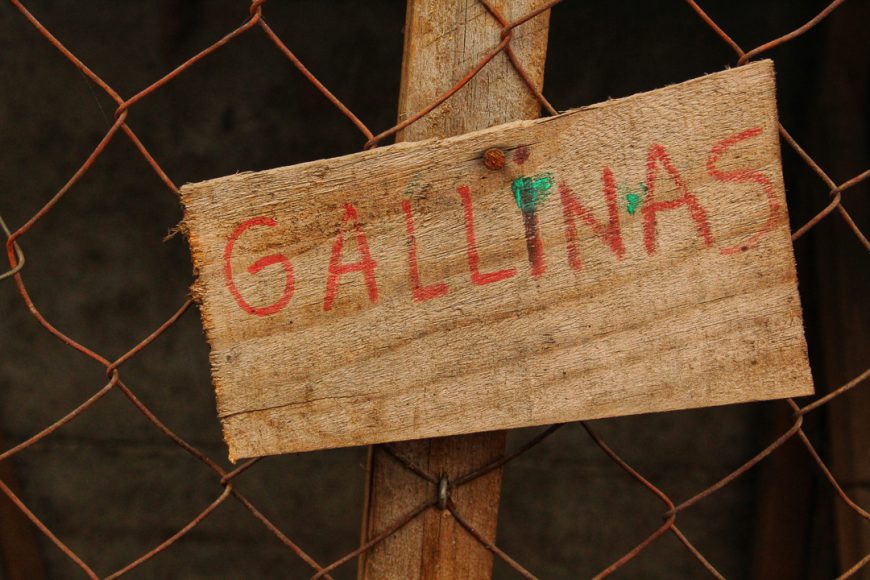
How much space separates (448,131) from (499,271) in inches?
5.2

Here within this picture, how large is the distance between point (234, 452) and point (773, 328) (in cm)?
45

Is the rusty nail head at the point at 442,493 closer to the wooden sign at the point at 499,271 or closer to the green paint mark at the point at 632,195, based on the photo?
the wooden sign at the point at 499,271

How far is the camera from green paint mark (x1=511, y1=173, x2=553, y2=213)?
64 centimetres

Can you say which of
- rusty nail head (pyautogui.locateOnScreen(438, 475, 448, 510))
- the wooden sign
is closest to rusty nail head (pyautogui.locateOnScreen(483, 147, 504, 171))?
the wooden sign

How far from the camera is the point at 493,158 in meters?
0.63

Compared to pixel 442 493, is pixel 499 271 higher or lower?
higher

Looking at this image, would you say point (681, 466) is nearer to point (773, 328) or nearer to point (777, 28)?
point (777, 28)

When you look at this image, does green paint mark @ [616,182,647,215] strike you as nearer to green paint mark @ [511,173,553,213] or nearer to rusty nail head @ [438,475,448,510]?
green paint mark @ [511,173,553,213]

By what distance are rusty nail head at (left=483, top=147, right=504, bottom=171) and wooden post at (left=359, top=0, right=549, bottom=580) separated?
0.06 meters

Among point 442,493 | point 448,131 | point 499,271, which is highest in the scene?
point 448,131

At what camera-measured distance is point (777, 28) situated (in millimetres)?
2143

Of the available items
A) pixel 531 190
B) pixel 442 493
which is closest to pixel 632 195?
pixel 531 190

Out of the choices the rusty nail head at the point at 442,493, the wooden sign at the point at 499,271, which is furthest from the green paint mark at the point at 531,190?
the rusty nail head at the point at 442,493

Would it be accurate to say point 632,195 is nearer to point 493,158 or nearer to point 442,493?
point 493,158
